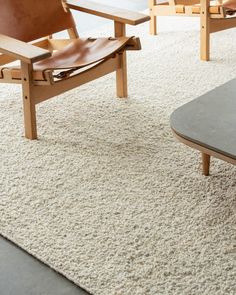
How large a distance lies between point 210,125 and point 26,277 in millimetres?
859

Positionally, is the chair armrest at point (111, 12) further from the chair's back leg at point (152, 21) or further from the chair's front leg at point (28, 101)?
the chair's back leg at point (152, 21)

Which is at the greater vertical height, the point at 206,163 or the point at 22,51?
the point at 22,51

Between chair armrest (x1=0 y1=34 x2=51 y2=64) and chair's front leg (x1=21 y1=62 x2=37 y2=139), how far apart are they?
0.30 feet

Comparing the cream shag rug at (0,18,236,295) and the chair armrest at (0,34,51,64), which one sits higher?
the chair armrest at (0,34,51,64)

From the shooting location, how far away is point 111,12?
282 cm

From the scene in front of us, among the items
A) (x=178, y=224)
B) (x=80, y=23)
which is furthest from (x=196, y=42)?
(x=178, y=224)

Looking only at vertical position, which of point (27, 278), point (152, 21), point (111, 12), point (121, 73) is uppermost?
point (111, 12)

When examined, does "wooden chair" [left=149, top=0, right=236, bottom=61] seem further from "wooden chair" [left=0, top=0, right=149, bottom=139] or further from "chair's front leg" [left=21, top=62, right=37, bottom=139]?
"chair's front leg" [left=21, top=62, right=37, bottom=139]

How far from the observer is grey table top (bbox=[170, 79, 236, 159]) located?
182cm

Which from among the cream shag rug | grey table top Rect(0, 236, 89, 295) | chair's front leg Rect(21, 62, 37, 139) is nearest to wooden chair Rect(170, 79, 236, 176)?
the cream shag rug

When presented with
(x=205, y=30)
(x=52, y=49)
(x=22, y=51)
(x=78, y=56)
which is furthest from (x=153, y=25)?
(x=22, y=51)

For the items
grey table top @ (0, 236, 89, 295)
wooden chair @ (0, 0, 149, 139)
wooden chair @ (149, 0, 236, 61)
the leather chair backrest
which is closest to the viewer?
grey table top @ (0, 236, 89, 295)

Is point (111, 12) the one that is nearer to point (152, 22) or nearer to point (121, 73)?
point (121, 73)

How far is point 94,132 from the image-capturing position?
267 cm
